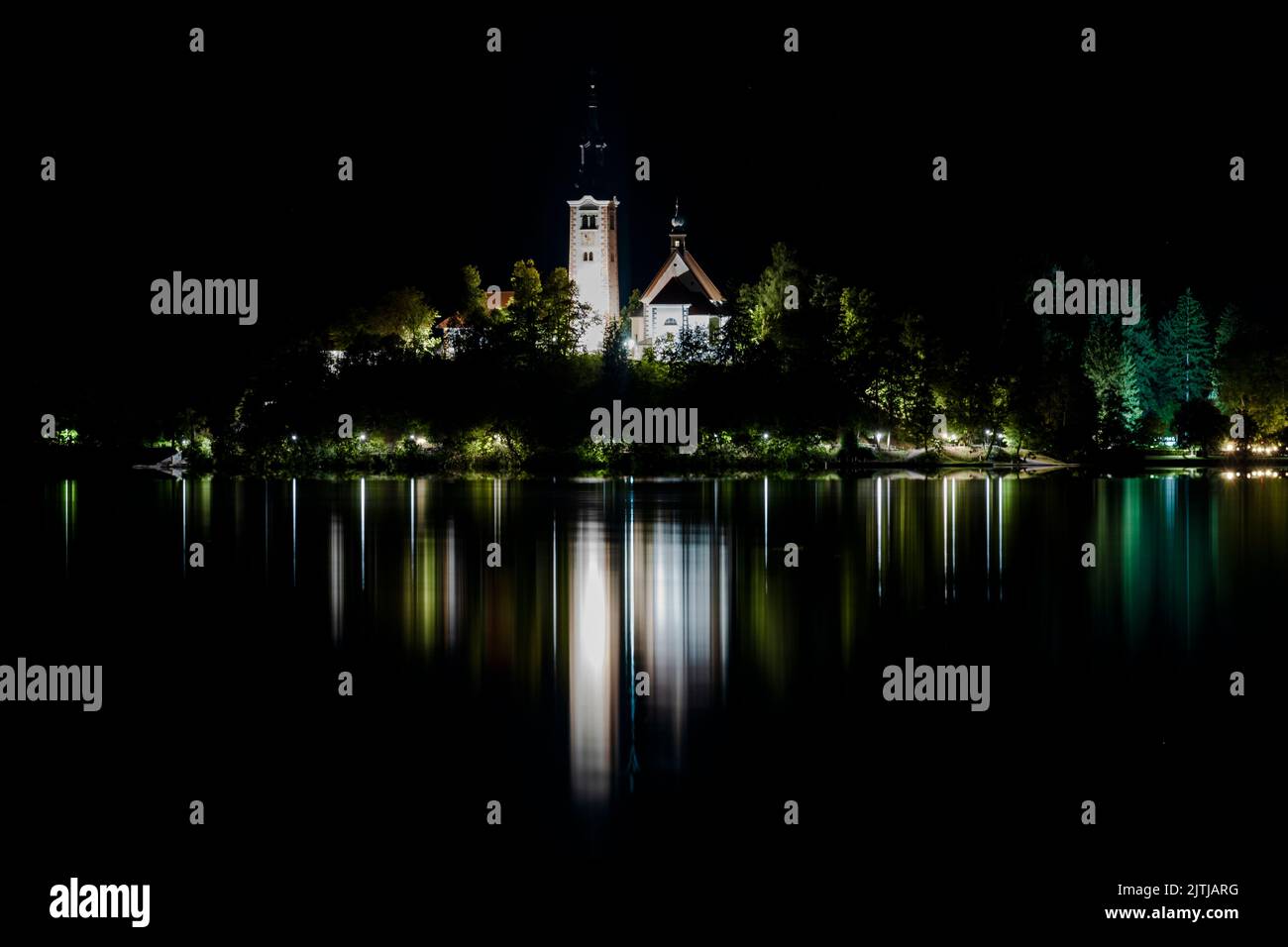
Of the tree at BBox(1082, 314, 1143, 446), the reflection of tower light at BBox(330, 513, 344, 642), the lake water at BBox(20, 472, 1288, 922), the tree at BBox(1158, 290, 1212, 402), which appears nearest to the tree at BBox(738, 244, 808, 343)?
the tree at BBox(1082, 314, 1143, 446)

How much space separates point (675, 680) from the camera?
13836 mm

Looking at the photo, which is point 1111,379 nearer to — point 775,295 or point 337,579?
point 775,295

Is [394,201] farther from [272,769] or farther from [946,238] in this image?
[272,769]

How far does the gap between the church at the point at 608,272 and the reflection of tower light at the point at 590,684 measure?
253 feet

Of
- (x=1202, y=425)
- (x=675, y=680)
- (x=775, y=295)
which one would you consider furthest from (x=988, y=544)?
(x=1202, y=425)

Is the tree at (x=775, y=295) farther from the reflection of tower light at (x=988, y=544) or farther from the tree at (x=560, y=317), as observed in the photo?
the reflection of tower light at (x=988, y=544)

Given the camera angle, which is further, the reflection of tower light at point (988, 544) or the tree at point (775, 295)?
the tree at point (775, 295)

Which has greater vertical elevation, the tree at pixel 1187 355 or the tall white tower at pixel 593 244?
the tall white tower at pixel 593 244

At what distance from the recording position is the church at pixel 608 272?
99.3 metres

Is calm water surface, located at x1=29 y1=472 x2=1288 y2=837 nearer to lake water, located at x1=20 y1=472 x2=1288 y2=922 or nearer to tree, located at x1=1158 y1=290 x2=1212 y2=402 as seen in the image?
lake water, located at x1=20 y1=472 x2=1288 y2=922

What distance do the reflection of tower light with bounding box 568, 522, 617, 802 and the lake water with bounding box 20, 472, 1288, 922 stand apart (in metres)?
0.05

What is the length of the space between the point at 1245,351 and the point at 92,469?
5459 centimetres

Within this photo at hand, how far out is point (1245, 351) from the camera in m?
73.6

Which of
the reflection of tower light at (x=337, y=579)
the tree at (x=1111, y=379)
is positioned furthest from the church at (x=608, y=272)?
the reflection of tower light at (x=337, y=579)
